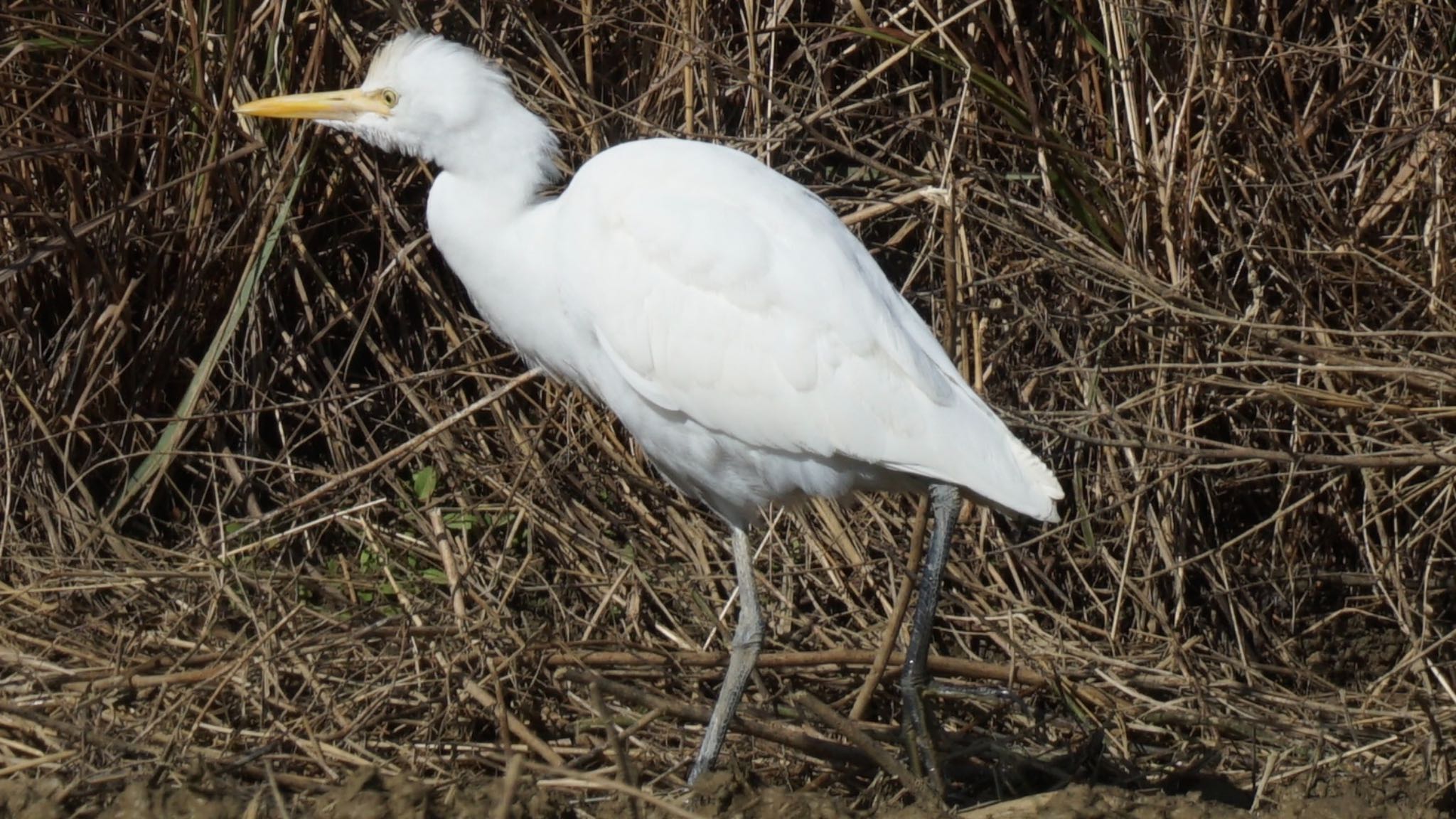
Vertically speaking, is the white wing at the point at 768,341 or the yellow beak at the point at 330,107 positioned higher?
the yellow beak at the point at 330,107

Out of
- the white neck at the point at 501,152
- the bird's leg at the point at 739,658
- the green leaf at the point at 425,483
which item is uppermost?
the white neck at the point at 501,152

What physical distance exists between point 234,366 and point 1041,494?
2027mm

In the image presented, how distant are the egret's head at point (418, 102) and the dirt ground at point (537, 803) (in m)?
1.17

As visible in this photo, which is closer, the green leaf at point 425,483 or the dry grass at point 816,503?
the dry grass at point 816,503

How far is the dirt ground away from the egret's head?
1171mm

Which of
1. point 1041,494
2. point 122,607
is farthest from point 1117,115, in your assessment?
point 122,607

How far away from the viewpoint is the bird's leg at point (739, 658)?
2.68 metres

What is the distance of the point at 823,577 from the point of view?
356cm

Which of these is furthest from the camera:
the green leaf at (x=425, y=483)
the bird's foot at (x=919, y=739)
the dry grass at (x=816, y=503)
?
the green leaf at (x=425, y=483)

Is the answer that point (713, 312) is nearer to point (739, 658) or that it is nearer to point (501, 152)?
point (501, 152)

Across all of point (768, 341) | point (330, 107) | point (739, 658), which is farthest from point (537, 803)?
point (330, 107)

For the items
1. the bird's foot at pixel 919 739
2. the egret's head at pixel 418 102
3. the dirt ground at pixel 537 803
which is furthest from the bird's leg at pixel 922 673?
the egret's head at pixel 418 102

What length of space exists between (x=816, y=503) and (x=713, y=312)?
1.09m

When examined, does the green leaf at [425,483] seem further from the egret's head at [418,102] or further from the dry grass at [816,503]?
the egret's head at [418,102]
